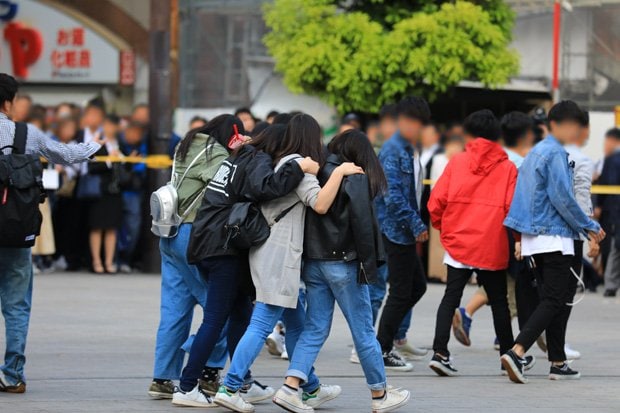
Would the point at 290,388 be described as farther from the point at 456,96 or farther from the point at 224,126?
the point at 456,96

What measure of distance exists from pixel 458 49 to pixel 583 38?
11.6 feet

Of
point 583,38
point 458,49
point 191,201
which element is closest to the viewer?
point 191,201

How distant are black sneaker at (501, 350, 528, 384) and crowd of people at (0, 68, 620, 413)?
0.04 ft

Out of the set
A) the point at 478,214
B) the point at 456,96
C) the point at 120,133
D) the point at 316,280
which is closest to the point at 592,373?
the point at 478,214

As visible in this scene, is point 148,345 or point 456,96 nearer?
point 148,345

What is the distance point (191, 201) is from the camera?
26.2 ft

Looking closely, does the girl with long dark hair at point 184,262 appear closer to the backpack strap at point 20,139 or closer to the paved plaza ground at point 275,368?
the paved plaza ground at point 275,368

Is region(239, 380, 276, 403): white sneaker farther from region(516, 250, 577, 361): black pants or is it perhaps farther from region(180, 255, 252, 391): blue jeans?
region(516, 250, 577, 361): black pants

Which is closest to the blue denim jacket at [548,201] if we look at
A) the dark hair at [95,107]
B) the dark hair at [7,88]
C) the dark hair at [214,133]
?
the dark hair at [214,133]

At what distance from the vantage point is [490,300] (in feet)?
30.8

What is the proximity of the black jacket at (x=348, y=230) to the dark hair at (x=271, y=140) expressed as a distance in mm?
295

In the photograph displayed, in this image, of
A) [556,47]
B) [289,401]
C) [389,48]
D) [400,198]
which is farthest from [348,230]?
[556,47]

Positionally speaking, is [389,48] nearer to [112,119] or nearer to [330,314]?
[112,119]

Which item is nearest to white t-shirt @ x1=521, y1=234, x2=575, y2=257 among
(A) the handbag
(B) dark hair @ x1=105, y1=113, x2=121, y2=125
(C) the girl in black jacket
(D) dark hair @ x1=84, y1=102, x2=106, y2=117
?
(C) the girl in black jacket
